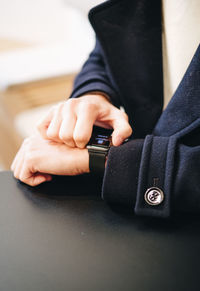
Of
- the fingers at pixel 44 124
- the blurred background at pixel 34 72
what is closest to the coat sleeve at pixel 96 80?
the fingers at pixel 44 124

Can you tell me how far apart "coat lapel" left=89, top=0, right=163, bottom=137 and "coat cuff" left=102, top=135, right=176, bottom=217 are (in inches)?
9.7

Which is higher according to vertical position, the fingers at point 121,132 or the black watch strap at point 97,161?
the fingers at point 121,132

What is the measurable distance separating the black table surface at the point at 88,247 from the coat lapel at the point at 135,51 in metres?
0.29

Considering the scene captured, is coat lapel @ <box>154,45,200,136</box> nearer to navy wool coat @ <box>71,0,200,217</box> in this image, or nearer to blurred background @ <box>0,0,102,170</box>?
navy wool coat @ <box>71,0,200,217</box>

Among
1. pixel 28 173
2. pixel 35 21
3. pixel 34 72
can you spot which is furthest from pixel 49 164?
pixel 35 21

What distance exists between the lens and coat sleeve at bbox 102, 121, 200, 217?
421 millimetres

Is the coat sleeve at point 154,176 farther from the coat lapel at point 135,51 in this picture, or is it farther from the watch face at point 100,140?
the coat lapel at point 135,51

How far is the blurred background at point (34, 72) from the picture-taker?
3.69 ft

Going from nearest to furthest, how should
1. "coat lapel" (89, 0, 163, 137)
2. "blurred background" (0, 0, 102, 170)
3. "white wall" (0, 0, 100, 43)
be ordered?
"coat lapel" (89, 0, 163, 137), "blurred background" (0, 0, 102, 170), "white wall" (0, 0, 100, 43)

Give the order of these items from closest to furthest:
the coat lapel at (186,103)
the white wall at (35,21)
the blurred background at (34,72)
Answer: the coat lapel at (186,103)
the blurred background at (34,72)
the white wall at (35,21)

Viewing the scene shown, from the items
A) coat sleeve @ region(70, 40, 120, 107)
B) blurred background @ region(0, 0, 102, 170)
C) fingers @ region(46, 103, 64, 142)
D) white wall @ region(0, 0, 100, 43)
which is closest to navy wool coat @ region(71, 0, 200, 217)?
coat sleeve @ region(70, 40, 120, 107)

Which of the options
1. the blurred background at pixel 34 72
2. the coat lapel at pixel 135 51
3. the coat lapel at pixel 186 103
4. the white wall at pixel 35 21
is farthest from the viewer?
the white wall at pixel 35 21

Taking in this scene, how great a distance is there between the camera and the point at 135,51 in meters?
0.64

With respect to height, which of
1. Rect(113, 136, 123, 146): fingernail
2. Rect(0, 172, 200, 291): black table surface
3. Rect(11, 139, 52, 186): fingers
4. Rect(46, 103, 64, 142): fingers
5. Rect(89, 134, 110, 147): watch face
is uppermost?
Rect(46, 103, 64, 142): fingers
